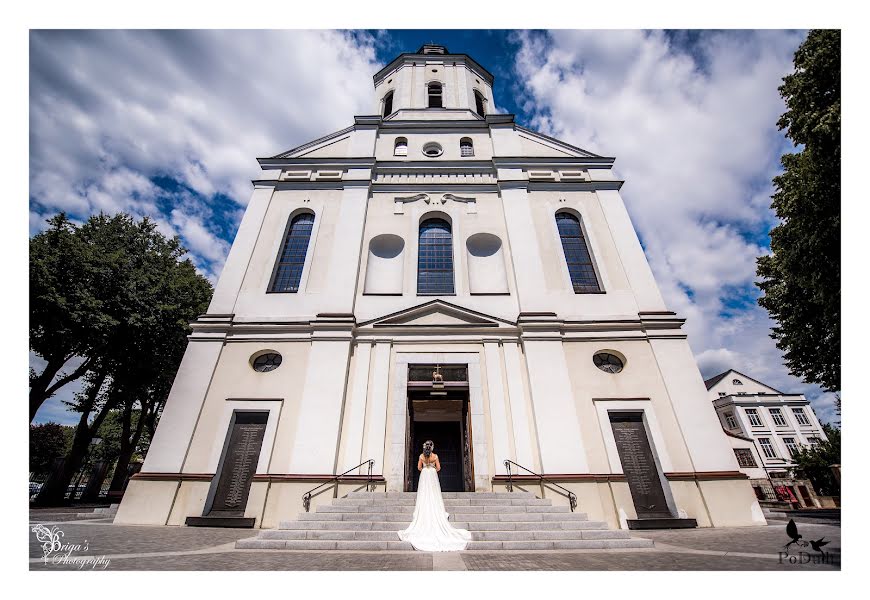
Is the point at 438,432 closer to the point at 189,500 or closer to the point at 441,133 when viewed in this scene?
the point at 189,500

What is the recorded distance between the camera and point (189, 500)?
9.05m

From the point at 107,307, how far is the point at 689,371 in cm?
2040

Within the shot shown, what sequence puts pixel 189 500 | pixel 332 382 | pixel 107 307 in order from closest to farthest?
pixel 189 500 → pixel 332 382 → pixel 107 307

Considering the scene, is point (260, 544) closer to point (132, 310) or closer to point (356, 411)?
point (356, 411)

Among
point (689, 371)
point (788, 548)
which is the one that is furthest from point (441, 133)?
point (788, 548)

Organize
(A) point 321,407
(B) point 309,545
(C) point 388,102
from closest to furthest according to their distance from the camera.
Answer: (B) point 309,545 < (A) point 321,407 < (C) point 388,102

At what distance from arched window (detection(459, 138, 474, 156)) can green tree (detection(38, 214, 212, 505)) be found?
46.1 feet

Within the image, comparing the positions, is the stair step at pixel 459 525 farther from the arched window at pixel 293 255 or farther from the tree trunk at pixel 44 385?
the tree trunk at pixel 44 385

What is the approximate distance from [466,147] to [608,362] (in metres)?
11.2

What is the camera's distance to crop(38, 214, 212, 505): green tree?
15.1 m

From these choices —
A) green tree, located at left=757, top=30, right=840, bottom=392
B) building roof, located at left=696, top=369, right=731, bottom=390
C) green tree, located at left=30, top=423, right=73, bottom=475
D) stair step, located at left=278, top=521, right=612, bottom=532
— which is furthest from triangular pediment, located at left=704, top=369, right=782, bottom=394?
green tree, located at left=30, top=423, right=73, bottom=475

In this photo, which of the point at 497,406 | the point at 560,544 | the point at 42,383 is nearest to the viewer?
the point at 560,544

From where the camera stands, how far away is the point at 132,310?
15.3 metres

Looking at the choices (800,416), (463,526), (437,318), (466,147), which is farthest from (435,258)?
(800,416)
